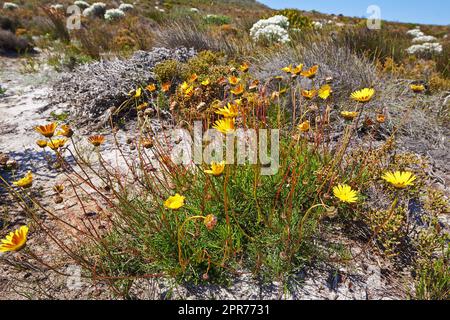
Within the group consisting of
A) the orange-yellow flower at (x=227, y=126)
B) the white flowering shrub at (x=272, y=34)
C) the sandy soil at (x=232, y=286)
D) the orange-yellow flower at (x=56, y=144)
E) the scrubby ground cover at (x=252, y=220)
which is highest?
the white flowering shrub at (x=272, y=34)

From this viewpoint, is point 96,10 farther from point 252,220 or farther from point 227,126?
point 252,220

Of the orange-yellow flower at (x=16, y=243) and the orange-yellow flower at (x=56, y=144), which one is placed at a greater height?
the orange-yellow flower at (x=56, y=144)

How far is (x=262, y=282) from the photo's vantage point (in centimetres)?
181

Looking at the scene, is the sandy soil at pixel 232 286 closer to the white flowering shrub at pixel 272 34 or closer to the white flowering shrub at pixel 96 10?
the white flowering shrub at pixel 272 34

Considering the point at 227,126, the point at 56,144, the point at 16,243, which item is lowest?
the point at 16,243

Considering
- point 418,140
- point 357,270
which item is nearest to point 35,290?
point 357,270

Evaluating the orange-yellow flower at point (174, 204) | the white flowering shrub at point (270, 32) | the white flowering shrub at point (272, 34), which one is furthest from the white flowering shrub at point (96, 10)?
the orange-yellow flower at point (174, 204)

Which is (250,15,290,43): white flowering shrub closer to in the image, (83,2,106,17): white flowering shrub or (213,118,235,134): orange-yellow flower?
(213,118,235,134): orange-yellow flower

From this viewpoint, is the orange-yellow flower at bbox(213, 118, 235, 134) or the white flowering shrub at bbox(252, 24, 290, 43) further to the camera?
the white flowering shrub at bbox(252, 24, 290, 43)

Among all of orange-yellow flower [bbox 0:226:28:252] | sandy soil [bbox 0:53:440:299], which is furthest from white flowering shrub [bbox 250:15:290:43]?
orange-yellow flower [bbox 0:226:28:252]

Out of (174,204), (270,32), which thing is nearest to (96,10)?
(270,32)
